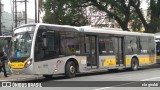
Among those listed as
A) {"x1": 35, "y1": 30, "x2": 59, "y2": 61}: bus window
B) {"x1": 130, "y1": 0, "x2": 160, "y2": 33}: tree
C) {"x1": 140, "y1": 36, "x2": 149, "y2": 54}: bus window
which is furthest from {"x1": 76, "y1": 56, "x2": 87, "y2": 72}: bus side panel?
{"x1": 130, "y1": 0, "x2": 160, "y2": 33}: tree

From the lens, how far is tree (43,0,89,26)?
37031 millimetres

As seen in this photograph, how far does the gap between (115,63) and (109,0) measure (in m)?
11.7

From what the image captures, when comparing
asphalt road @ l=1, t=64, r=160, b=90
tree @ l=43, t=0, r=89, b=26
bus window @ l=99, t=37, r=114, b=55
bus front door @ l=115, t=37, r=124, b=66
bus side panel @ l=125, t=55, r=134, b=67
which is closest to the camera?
asphalt road @ l=1, t=64, r=160, b=90

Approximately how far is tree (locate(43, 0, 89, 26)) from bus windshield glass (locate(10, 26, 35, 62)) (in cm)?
1746

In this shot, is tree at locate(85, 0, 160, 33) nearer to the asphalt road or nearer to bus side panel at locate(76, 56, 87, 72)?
bus side panel at locate(76, 56, 87, 72)

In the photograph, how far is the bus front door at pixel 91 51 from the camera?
2264cm

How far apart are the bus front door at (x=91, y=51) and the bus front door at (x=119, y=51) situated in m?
2.86

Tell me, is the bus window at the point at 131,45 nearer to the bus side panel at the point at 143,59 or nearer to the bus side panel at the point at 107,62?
the bus side panel at the point at 143,59

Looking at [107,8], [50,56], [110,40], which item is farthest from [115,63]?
[107,8]

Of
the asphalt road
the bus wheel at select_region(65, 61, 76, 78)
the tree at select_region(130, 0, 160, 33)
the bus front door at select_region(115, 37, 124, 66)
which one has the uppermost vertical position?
the tree at select_region(130, 0, 160, 33)

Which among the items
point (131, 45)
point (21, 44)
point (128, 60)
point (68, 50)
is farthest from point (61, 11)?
point (21, 44)

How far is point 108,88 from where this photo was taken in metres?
14.6

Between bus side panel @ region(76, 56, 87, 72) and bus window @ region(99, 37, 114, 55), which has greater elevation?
bus window @ region(99, 37, 114, 55)

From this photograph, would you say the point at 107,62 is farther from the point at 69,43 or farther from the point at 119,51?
the point at 69,43
